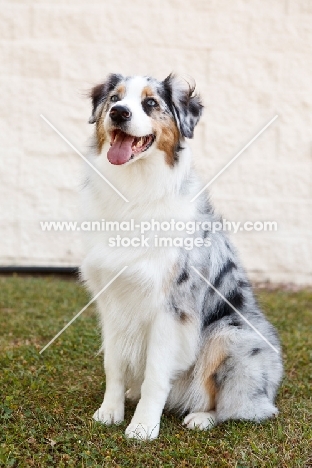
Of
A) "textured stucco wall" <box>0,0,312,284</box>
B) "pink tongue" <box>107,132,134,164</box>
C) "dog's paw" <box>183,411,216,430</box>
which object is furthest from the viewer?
"textured stucco wall" <box>0,0,312,284</box>

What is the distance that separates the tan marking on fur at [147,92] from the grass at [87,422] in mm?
1735

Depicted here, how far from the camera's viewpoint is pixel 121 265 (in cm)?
322

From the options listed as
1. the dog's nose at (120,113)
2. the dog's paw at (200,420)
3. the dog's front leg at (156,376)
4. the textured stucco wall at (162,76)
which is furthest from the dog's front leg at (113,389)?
the textured stucco wall at (162,76)

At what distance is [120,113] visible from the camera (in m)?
3.10

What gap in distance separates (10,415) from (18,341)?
145 centimetres

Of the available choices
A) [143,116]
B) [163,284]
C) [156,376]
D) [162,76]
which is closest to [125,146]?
[143,116]

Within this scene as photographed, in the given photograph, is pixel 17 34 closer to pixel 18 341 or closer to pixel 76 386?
pixel 18 341

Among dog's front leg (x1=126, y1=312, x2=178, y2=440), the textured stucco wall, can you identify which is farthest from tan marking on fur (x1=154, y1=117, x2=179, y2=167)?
the textured stucco wall

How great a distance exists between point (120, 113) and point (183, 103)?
0.47m

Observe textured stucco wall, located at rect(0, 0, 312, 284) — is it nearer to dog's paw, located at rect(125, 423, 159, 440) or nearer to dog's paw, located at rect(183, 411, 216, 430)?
dog's paw, located at rect(183, 411, 216, 430)

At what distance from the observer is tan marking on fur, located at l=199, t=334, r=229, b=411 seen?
3.38m

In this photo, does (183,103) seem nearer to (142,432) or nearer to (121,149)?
(121,149)

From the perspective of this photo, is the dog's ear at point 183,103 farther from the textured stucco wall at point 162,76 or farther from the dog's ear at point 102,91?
the textured stucco wall at point 162,76

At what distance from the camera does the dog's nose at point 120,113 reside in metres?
3.10
